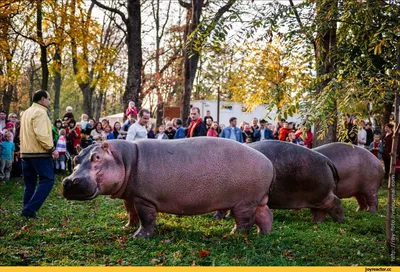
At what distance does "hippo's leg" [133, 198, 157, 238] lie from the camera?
21.9 ft

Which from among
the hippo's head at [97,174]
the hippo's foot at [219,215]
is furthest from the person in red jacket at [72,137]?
the hippo's head at [97,174]

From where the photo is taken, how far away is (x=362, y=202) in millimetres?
9609

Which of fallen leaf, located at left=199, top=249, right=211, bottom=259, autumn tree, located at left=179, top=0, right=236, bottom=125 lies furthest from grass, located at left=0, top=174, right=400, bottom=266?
autumn tree, located at left=179, top=0, right=236, bottom=125

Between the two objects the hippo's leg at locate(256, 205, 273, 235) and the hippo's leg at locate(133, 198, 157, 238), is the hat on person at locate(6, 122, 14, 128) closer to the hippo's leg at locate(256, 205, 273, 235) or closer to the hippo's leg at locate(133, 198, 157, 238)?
the hippo's leg at locate(133, 198, 157, 238)

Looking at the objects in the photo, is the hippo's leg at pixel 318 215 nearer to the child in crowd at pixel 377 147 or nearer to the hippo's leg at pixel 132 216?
the hippo's leg at pixel 132 216

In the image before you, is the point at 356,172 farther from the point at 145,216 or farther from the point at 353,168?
the point at 145,216

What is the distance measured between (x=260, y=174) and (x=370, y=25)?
2496mm

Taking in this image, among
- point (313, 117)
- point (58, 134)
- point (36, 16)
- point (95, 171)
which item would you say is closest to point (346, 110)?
point (313, 117)

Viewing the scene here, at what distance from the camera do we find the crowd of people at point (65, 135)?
827 centimetres

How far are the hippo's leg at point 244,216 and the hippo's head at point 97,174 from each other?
5.26 feet

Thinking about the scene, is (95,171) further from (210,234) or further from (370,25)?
(370,25)

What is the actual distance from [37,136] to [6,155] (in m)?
6.15

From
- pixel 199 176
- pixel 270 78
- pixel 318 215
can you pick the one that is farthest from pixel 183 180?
pixel 270 78

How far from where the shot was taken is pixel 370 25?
6613 millimetres
